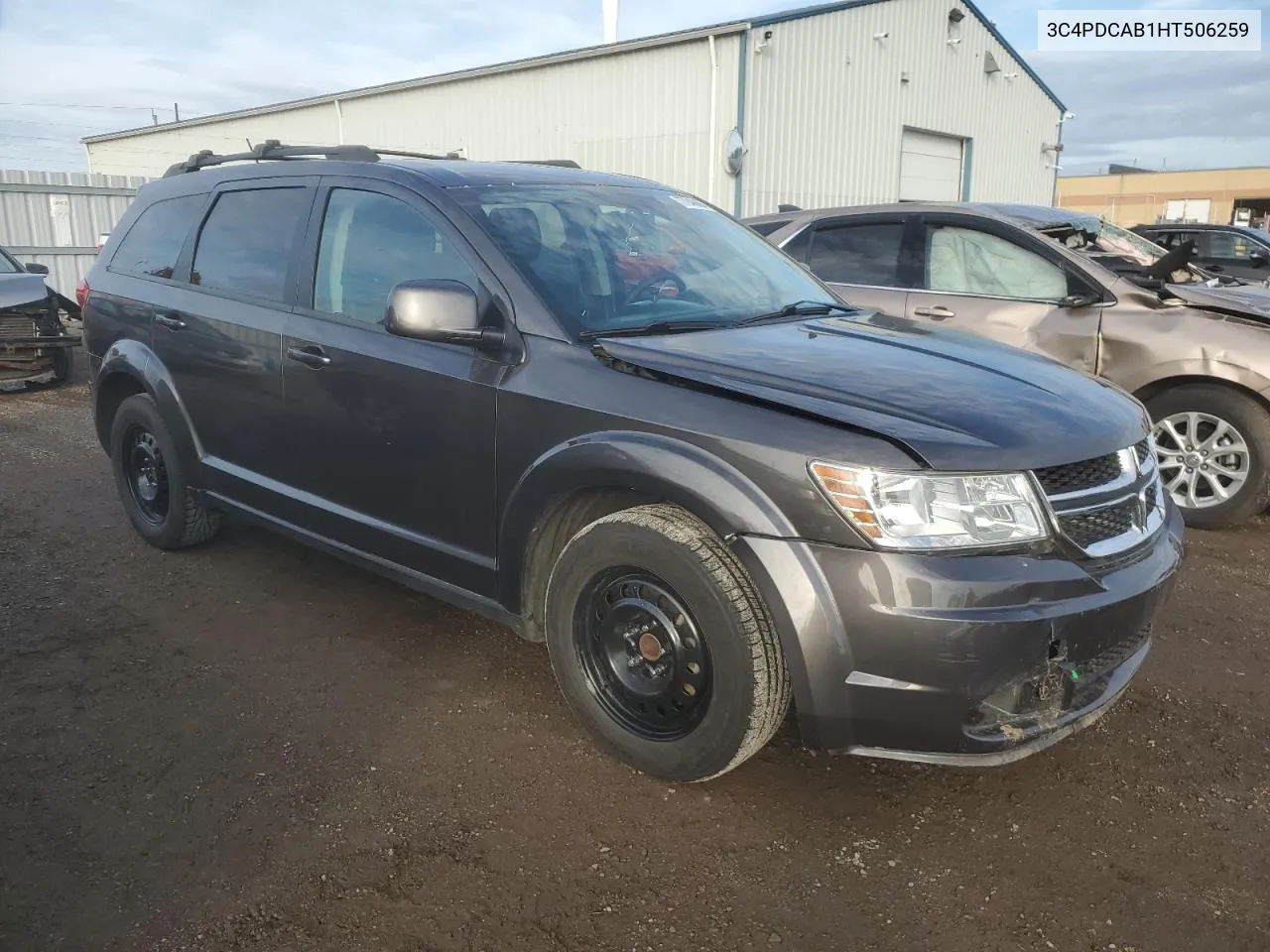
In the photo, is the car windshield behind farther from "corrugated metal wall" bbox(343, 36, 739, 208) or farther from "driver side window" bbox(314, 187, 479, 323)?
"corrugated metal wall" bbox(343, 36, 739, 208)

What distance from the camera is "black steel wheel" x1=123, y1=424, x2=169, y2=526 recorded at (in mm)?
4789

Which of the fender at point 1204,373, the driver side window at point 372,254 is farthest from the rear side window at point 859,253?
the driver side window at point 372,254

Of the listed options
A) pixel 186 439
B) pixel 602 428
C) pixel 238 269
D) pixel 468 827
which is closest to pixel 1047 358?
pixel 602 428

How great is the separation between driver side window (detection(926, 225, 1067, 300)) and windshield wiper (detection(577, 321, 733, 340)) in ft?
11.0

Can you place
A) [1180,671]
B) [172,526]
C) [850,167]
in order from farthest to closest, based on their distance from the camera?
[850,167]
[172,526]
[1180,671]

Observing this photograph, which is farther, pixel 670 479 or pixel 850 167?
pixel 850 167

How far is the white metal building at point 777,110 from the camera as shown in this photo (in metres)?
16.2

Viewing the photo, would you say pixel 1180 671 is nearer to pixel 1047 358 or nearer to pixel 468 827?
pixel 1047 358

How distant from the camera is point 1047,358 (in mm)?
3338

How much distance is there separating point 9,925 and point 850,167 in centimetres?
1844

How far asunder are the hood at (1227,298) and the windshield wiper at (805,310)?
270 cm

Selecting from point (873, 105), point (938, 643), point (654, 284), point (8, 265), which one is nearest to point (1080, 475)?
point (938, 643)

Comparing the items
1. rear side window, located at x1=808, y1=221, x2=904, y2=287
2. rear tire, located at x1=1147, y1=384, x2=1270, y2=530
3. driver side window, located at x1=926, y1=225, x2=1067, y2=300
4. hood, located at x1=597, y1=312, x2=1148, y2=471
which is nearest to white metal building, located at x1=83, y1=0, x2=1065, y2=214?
rear side window, located at x1=808, y1=221, x2=904, y2=287

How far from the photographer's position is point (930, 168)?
20.7 meters
